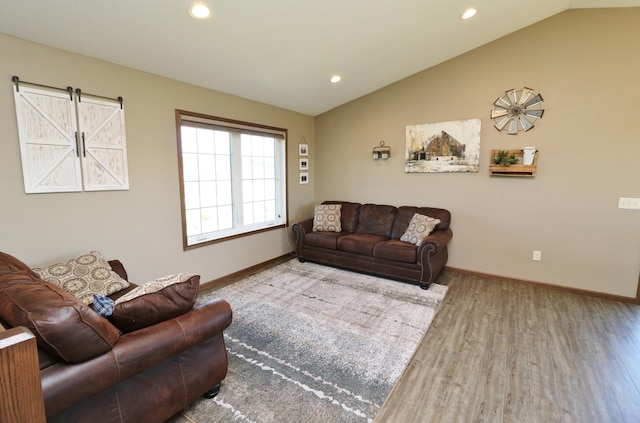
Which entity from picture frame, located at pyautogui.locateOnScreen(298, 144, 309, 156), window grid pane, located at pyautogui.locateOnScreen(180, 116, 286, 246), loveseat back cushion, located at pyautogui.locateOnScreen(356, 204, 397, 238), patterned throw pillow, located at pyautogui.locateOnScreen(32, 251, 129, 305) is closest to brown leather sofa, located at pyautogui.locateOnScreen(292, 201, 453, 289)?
loveseat back cushion, located at pyautogui.locateOnScreen(356, 204, 397, 238)

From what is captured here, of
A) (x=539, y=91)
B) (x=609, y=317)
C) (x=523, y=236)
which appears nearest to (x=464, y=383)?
(x=609, y=317)

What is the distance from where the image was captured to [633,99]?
10.2 feet

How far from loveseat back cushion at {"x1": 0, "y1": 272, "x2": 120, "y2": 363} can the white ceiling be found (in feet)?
6.31

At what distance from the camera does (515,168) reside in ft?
11.9

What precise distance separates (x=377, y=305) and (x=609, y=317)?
2.28 meters

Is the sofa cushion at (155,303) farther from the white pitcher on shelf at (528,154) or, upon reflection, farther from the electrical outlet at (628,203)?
the electrical outlet at (628,203)

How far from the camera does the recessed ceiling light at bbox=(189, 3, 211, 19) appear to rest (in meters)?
2.17

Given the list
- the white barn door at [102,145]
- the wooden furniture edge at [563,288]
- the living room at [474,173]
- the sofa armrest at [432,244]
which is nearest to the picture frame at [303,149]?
the living room at [474,173]

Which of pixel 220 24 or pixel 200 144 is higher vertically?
pixel 220 24

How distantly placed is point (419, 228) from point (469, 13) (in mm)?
2424

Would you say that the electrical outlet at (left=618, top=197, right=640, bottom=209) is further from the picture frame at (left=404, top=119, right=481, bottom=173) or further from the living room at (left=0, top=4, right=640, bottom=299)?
the picture frame at (left=404, top=119, right=481, bottom=173)

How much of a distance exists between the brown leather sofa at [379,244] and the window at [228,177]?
0.72 m

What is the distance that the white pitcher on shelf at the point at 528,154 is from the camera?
354cm

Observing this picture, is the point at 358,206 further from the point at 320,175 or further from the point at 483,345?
the point at 483,345
